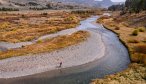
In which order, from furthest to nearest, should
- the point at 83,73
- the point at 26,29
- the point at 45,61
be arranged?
the point at 26,29 → the point at 45,61 → the point at 83,73

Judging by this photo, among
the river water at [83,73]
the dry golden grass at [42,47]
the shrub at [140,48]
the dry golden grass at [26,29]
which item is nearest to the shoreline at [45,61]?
the river water at [83,73]

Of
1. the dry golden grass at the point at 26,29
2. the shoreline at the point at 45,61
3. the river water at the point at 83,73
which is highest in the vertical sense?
the dry golden grass at the point at 26,29

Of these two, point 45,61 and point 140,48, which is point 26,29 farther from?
point 140,48

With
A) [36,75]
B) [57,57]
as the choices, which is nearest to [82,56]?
[57,57]

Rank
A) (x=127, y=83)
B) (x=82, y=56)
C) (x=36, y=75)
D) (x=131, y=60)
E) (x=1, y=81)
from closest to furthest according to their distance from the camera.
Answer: (x=127, y=83)
(x=1, y=81)
(x=36, y=75)
(x=131, y=60)
(x=82, y=56)

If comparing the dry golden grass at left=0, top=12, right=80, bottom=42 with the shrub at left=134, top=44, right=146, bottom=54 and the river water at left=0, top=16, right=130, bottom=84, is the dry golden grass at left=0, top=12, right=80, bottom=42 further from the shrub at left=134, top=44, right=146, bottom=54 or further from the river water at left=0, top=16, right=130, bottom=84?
the shrub at left=134, top=44, right=146, bottom=54

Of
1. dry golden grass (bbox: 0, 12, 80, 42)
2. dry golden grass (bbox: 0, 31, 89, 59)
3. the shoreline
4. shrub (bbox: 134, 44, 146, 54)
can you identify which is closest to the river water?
the shoreline

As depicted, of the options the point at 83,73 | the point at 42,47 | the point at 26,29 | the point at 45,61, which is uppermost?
the point at 42,47

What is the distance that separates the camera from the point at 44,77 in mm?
46812

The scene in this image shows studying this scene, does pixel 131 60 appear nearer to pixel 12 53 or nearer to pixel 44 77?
pixel 44 77

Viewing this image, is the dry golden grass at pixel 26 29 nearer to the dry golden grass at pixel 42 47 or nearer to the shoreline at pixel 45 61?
the dry golden grass at pixel 42 47

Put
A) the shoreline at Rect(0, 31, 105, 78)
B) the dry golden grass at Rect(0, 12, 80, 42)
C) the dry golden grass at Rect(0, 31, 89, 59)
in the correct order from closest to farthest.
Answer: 1. the shoreline at Rect(0, 31, 105, 78)
2. the dry golden grass at Rect(0, 31, 89, 59)
3. the dry golden grass at Rect(0, 12, 80, 42)


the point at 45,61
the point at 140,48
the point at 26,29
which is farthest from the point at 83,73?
the point at 26,29

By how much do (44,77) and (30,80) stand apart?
2.92 m
